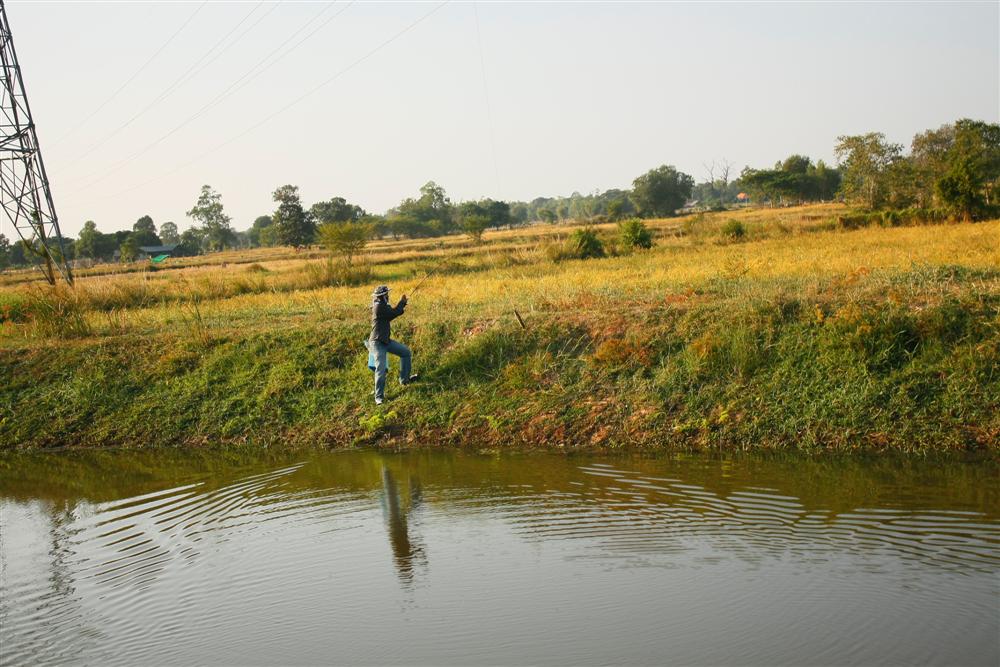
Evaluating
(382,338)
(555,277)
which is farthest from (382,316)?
(555,277)

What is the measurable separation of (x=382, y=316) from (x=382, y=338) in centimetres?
36

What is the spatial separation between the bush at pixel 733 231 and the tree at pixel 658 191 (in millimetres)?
55899

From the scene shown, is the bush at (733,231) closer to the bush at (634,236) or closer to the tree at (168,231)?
the bush at (634,236)

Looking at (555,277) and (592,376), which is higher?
(555,277)

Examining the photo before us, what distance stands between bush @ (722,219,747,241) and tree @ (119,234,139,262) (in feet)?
192

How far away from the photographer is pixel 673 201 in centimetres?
9575

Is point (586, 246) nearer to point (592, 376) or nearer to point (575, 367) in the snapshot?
point (575, 367)

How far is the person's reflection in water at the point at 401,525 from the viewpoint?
7938 mm

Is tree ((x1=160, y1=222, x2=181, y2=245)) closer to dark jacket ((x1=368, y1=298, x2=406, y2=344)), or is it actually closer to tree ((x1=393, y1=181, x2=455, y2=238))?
tree ((x1=393, y1=181, x2=455, y2=238))

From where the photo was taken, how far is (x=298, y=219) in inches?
3029

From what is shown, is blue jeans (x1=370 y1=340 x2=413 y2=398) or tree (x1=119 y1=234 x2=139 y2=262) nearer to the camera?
blue jeans (x1=370 y1=340 x2=413 y2=398)

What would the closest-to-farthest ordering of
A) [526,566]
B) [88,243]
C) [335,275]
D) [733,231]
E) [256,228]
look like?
[526,566]
[335,275]
[733,231]
[88,243]
[256,228]

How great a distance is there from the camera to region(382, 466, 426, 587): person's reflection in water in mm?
7938

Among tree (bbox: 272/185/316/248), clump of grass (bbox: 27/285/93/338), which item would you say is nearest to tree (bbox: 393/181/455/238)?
tree (bbox: 272/185/316/248)
